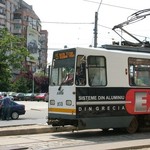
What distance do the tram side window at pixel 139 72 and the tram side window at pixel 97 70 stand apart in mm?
1358

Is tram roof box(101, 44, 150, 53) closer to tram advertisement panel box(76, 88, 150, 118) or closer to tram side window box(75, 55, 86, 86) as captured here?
tram advertisement panel box(76, 88, 150, 118)

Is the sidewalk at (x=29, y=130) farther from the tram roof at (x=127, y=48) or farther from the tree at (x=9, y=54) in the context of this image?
the tree at (x=9, y=54)

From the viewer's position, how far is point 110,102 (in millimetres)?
17547

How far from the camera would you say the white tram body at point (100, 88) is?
1677cm

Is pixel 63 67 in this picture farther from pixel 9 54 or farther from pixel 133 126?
pixel 9 54

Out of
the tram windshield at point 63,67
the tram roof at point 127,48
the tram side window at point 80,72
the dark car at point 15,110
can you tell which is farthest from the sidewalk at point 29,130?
the dark car at point 15,110

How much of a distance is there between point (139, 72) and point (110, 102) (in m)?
1.88

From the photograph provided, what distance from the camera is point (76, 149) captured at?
535 inches

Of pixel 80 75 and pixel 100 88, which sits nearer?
pixel 80 75

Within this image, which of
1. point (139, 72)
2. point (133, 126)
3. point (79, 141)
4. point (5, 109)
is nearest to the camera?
point (79, 141)

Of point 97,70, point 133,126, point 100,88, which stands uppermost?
point 97,70

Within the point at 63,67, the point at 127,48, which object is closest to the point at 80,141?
the point at 63,67

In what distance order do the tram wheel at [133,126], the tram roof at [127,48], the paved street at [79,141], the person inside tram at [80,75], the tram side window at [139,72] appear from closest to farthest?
the paved street at [79,141]
the person inside tram at [80,75]
the tram side window at [139,72]
the tram wheel at [133,126]
the tram roof at [127,48]

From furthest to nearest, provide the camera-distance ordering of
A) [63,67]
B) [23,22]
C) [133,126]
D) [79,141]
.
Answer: [23,22]
[133,126]
[63,67]
[79,141]
